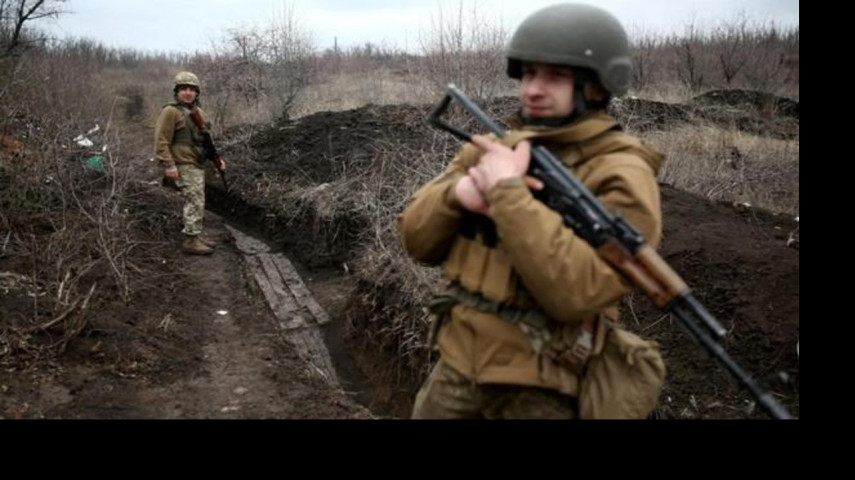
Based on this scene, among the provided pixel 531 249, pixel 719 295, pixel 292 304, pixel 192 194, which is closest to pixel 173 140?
pixel 192 194

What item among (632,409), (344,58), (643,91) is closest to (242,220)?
(632,409)

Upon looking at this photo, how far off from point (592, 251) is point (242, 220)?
8.90m

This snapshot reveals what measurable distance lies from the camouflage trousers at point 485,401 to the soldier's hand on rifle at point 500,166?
22.3 inches

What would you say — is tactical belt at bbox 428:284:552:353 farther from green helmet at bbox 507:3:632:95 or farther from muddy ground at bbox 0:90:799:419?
green helmet at bbox 507:3:632:95

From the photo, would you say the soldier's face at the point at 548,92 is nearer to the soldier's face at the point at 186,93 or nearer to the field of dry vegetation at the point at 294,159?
the field of dry vegetation at the point at 294,159

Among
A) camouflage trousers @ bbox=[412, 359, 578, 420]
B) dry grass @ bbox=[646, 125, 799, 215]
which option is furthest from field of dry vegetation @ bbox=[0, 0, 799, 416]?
camouflage trousers @ bbox=[412, 359, 578, 420]

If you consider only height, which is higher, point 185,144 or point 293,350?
point 185,144

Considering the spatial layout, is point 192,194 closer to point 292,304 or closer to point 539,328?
point 292,304

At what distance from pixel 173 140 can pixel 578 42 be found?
6.35 meters

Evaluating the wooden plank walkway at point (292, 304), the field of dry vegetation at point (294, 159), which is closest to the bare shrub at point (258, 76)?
the field of dry vegetation at point (294, 159)

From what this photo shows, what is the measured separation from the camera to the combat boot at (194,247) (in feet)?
26.0

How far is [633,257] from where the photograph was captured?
5.37ft
